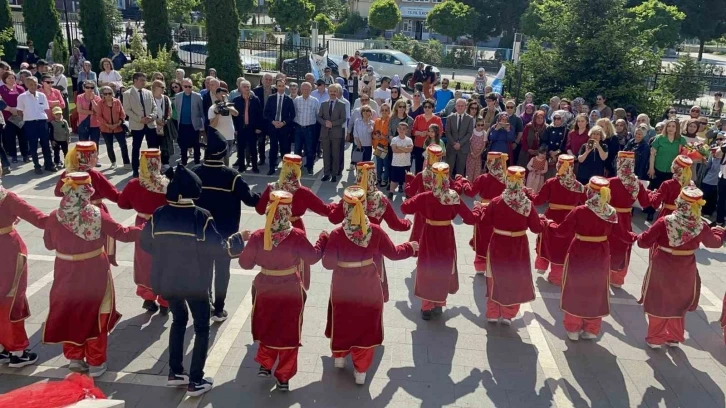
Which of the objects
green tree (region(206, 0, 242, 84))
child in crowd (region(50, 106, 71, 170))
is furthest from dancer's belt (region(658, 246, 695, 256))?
green tree (region(206, 0, 242, 84))

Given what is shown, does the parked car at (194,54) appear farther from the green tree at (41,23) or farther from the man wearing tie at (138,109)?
the man wearing tie at (138,109)

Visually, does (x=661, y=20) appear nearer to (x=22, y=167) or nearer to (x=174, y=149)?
(x=174, y=149)

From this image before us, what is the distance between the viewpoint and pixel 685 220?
5.87 metres

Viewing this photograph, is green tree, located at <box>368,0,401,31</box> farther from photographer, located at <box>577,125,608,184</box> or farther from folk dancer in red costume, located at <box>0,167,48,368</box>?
folk dancer in red costume, located at <box>0,167,48,368</box>

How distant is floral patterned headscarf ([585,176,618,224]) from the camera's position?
5965mm

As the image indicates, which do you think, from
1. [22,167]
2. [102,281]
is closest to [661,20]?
[22,167]

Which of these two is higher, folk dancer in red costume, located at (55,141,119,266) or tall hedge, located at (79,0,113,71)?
tall hedge, located at (79,0,113,71)

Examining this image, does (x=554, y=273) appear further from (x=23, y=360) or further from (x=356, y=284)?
(x=23, y=360)

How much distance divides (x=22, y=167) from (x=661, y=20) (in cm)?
4008

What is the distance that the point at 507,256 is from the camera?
6453 millimetres

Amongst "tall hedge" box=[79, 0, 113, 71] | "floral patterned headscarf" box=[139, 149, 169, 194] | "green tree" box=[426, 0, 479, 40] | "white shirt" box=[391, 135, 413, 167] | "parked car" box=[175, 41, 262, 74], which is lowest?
"white shirt" box=[391, 135, 413, 167]

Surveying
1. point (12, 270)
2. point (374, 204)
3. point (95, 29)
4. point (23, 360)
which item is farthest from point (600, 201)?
point (95, 29)

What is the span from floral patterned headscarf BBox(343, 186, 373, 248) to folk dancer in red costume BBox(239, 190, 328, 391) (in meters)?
0.33

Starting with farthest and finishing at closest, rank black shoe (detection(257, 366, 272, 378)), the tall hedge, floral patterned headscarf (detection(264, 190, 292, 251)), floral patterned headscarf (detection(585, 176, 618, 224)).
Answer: the tall hedge < floral patterned headscarf (detection(585, 176, 618, 224)) < black shoe (detection(257, 366, 272, 378)) < floral patterned headscarf (detection(264, 190, 292, 251))
